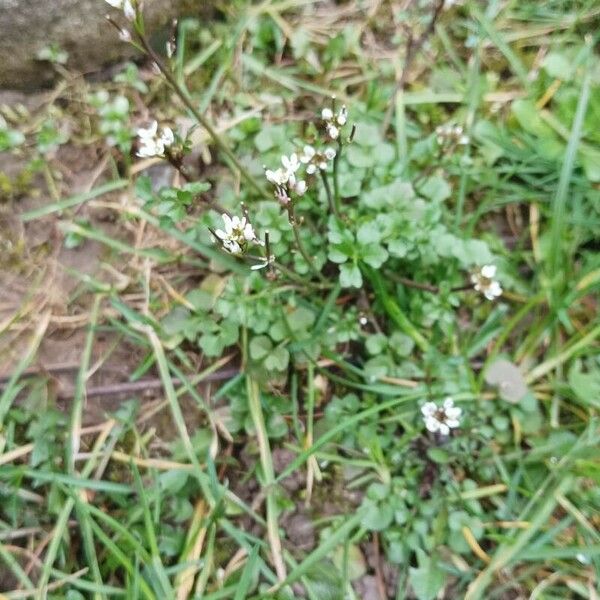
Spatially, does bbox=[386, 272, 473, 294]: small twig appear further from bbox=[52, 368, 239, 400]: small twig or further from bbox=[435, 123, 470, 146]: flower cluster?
bbox=[52, 368, 239, 400]: small twig

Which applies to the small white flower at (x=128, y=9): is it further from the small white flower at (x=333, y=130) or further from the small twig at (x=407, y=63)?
the small twig at (x=407, y=63)

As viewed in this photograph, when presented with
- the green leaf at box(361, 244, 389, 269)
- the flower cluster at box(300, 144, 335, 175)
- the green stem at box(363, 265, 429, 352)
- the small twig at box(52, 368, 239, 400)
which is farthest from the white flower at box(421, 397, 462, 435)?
the flower cluster at box(300, 144, 335, 175)

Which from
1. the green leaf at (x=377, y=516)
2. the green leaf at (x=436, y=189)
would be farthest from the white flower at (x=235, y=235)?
the green leaf at (x=377, y=516)

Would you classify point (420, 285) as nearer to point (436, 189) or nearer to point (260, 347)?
point (436, 189)

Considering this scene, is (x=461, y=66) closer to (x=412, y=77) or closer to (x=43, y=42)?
(x=412, y=77)

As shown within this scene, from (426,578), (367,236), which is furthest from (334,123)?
(426,578)

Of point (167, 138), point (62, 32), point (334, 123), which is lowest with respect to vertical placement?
point (334, 123)

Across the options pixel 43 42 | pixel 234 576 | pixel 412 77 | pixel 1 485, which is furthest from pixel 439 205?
pixel 1 485
